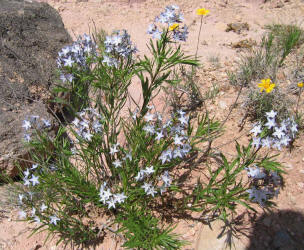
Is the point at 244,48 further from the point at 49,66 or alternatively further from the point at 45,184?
the point at 45,184

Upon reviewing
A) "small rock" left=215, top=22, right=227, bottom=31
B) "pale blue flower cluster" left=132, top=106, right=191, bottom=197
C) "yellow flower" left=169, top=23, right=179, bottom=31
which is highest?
"yellow flower" left=169, top=23, right=179, bottom=31

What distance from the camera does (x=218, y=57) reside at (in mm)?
4902

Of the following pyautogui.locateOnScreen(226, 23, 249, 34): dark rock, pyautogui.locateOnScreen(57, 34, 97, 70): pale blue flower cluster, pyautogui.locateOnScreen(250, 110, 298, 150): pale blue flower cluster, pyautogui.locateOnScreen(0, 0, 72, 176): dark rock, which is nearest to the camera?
pyautogui.locateOnScreen(250, 110, 298, 150): pale blue flower cluster

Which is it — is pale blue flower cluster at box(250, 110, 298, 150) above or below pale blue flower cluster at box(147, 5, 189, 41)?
below

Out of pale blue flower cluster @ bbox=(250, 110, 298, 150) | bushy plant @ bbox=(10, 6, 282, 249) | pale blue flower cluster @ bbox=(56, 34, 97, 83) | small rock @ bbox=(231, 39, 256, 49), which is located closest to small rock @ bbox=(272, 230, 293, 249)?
bushy plant @ bbox=(10, 6, 282, 249)

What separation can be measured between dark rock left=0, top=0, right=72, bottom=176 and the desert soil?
18.3 inches

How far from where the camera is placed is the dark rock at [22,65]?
319 cm

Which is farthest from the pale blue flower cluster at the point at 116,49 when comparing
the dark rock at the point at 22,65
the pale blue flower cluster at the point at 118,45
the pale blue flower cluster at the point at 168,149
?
the dark rock at the point at 22,65

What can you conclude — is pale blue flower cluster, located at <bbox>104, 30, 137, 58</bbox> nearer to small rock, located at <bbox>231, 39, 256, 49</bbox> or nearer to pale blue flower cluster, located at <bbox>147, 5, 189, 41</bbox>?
pale blue flower cluster, located at <bbox>147, 5, 189, 41</bbox>

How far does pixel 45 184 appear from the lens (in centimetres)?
253

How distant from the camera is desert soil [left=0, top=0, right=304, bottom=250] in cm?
250

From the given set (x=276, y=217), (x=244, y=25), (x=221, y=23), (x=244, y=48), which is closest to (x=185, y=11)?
(x=221, y=23)

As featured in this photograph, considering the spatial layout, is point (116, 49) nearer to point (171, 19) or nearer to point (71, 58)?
point (71, 58)

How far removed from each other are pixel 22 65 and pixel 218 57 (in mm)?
3166
